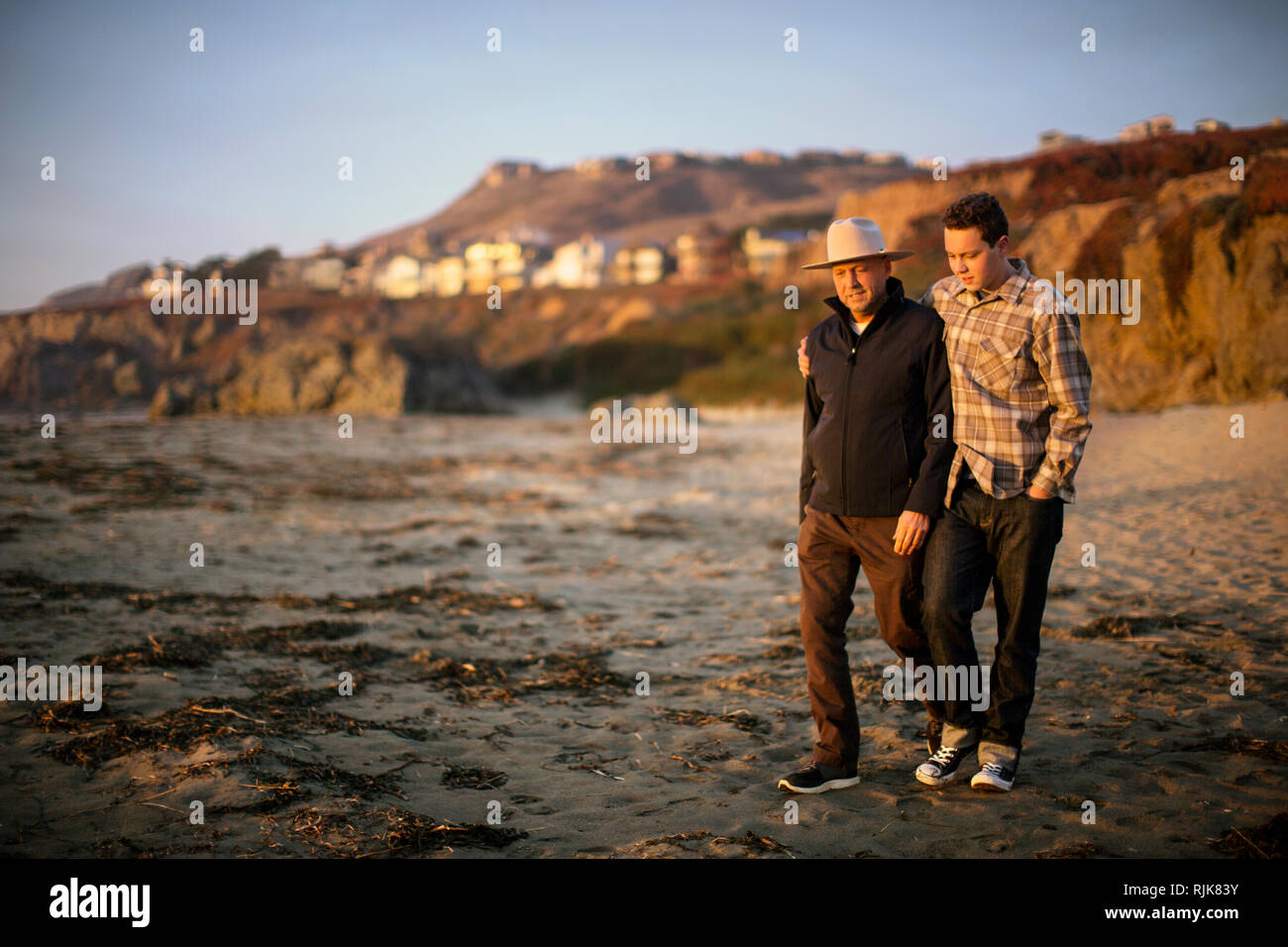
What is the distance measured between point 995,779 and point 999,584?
780mm

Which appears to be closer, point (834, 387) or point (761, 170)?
→ point (834, 387)

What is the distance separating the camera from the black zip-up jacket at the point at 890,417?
150 inches

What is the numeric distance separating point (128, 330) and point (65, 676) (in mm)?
51232

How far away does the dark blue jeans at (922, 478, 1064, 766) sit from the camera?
12.3ft

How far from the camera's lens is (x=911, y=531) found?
3.78 metres

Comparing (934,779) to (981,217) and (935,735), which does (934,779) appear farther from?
(981,217)
